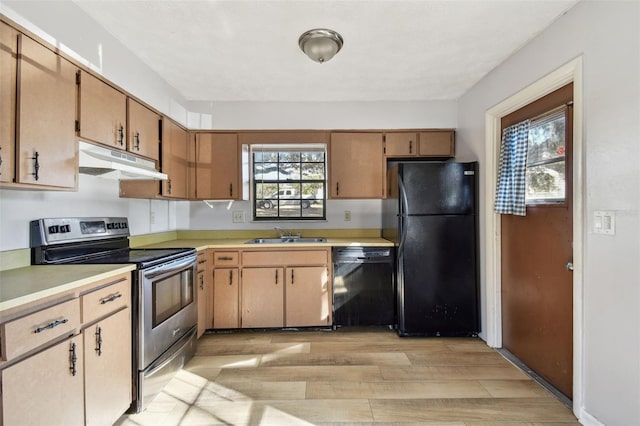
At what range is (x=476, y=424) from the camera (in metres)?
1.66

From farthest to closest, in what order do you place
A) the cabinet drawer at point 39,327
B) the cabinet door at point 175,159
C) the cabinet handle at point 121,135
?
the cabinet door at point 175,159 → the cabinet handle at point 121,135 → the cabinet drawer at point 39,327

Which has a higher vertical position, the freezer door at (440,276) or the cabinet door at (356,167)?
the cabinet door at (356,167)

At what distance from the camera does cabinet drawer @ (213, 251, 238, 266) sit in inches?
111

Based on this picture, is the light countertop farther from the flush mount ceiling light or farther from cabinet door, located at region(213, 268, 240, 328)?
the flush mount ceiling light

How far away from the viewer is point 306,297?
2.85 metres

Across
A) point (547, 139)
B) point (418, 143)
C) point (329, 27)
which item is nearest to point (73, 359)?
point (329, 27)

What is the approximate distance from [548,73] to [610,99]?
524 mm

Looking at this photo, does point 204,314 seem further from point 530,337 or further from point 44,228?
point 530,337

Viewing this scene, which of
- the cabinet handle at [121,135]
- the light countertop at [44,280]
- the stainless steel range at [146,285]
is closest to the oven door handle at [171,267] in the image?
the stainless steel range at [146,285]

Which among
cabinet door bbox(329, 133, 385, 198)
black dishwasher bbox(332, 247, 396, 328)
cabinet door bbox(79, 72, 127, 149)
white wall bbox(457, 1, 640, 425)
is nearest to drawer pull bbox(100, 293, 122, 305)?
cabinet door bbox(79, 72, 127, 149)

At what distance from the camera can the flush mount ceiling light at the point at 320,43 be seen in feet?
6.27

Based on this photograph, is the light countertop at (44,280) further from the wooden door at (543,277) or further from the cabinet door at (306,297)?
the wooden door at (543,277)

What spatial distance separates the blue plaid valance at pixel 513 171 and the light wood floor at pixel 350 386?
1234 millimetres

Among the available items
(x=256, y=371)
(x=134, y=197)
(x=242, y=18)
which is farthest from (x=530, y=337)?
(x=134, y=197)
